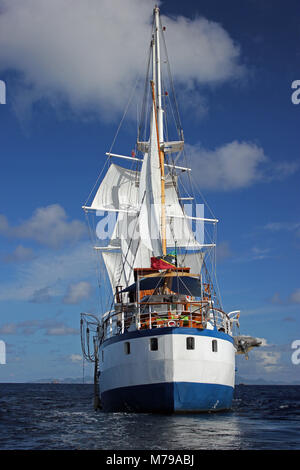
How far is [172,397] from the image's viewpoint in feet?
85.9

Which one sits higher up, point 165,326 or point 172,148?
point 172,148

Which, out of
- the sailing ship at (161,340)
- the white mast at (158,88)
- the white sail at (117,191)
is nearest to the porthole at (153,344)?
the sailing ship at (161,340)

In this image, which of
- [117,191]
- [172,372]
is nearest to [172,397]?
[172,372]

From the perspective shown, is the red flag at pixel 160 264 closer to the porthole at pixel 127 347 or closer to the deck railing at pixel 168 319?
the deck railing at pixel 168 319

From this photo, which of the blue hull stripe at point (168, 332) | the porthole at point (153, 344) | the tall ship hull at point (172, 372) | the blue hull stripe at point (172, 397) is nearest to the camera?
the blue hull stripe at point (172, 397)

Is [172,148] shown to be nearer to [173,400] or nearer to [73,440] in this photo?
[173,400]

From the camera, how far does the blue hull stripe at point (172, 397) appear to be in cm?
2628

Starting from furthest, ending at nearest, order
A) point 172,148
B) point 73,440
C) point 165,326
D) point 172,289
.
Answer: point 172,148 < point 172,289 < point 165,326 < point 73,440

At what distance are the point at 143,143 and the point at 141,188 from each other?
12244 millimetres

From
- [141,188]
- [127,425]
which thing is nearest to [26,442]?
[127,425]

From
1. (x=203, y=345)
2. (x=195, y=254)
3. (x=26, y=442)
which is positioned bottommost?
(x=26, y=442)

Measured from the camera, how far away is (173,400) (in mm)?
26172

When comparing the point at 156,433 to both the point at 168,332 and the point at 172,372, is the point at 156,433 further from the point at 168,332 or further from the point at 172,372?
the point at 168,332

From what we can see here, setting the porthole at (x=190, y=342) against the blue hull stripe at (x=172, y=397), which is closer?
the blue hull stripe at (x=172, y=397)
